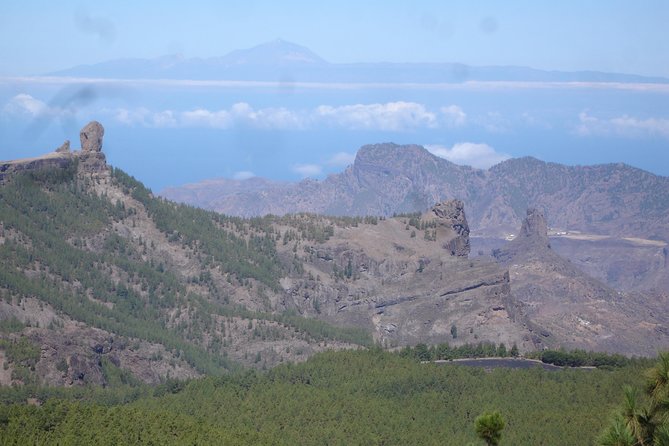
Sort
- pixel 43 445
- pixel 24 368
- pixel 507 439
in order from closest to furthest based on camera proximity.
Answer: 1. pixel 43 445
2. pixel 507 439
3. pixel 24 368

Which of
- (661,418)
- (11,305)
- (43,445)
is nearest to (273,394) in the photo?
(43,445)

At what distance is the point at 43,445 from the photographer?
111812 mm

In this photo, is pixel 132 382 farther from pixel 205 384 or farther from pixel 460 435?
pixel 460 435

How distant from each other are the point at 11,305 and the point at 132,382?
22773 millimetres

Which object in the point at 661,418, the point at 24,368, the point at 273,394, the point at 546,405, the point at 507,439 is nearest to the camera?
the point at 661,418

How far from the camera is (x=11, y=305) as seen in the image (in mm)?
192875

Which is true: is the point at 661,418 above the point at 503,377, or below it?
above

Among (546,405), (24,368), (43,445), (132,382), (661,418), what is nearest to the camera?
(661,418)

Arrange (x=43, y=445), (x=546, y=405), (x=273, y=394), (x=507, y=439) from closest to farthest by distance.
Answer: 1. (x=43, y=445)
2. (x=507, y=439)
3. (x=546, y=405)
4. (x=273, y=394)

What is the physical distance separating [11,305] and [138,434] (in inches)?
3221

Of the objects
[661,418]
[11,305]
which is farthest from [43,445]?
[11,305]

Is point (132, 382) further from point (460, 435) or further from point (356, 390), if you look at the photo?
point (460, 435)

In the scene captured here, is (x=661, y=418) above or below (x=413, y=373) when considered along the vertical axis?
above

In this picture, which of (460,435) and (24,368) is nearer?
(460,435)
